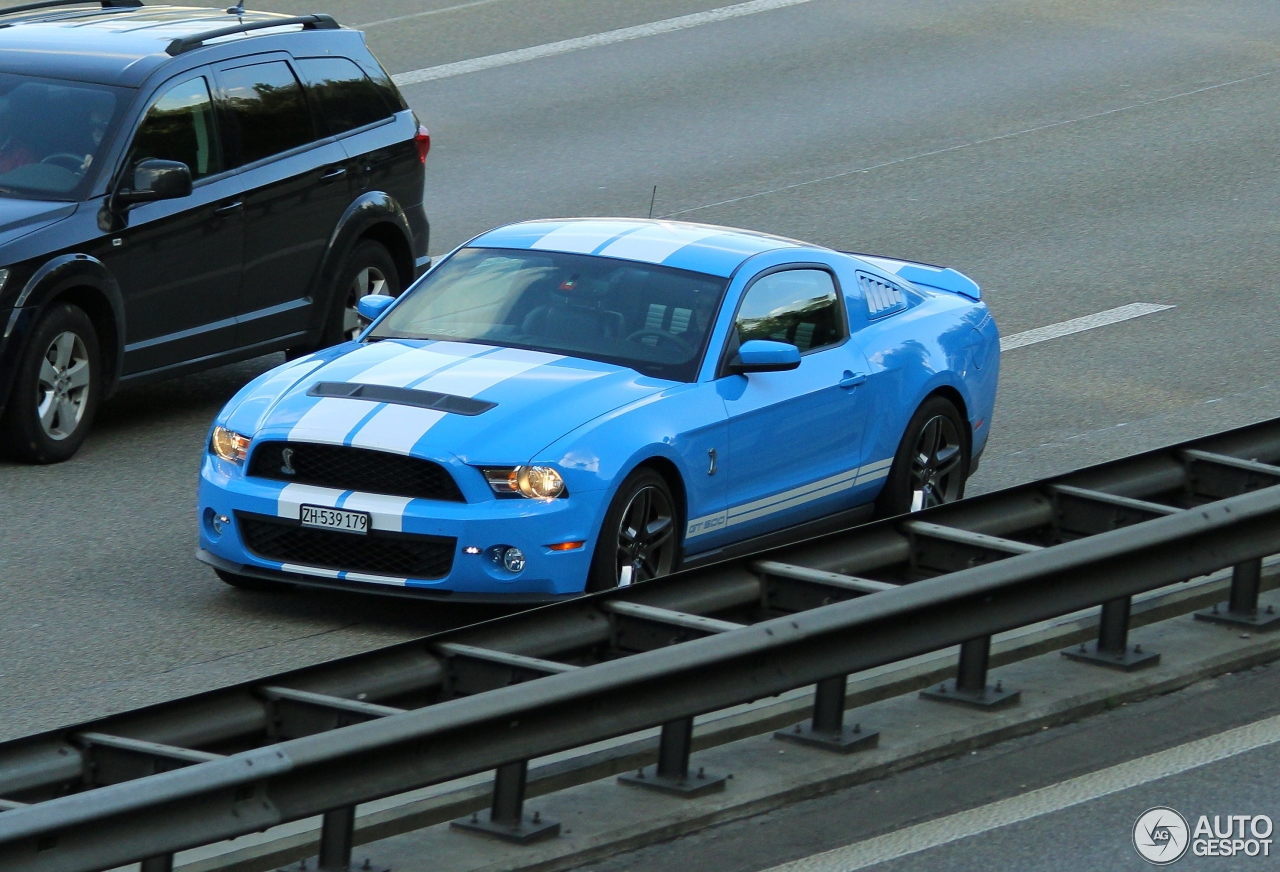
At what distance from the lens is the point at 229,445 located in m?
8.84

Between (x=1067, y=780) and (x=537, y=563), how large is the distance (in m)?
2.40

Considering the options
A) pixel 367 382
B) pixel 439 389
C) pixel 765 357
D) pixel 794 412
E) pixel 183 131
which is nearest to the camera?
pixel 439 389

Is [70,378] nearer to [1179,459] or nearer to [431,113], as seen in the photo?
[1179,459]

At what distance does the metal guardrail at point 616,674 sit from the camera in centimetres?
521

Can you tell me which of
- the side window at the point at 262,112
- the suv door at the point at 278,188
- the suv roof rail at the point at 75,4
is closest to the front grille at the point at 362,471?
the suv door at the point at 278,188

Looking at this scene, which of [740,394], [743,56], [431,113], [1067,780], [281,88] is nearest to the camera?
[1067,780]

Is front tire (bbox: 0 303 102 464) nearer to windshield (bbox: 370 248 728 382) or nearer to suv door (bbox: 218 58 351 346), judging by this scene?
suv door (bbox: 218 58 351 346)

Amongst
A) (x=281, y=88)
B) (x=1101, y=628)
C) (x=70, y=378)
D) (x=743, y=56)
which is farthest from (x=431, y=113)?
(x=1101, y=628)

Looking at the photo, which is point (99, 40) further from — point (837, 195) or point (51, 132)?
point (837, 195)

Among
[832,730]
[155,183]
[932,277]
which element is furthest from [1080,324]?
[832,730]

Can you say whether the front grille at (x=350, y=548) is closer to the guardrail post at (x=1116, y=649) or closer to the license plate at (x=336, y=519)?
the license plate at (x=336, y=519)

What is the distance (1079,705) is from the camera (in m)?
7.37

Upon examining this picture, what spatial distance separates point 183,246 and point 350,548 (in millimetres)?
3707

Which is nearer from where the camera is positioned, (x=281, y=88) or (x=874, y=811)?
(x=874, y=811)
